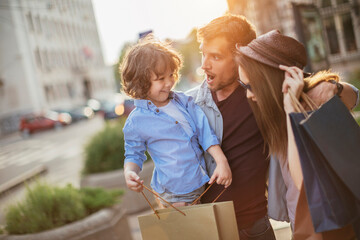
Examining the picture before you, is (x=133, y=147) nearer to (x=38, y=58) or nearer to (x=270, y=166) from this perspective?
(x=270, y=166)

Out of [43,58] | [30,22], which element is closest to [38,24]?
[30,22]

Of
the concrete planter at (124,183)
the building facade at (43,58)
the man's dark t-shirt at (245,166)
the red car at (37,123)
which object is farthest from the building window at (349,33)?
the building facade at (43,58)

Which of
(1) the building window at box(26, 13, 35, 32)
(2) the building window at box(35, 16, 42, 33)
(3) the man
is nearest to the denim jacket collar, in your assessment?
(3) the man

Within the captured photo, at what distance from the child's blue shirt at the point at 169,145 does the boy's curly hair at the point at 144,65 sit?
96 millimetres

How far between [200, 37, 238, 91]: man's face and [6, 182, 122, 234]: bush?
2.43m

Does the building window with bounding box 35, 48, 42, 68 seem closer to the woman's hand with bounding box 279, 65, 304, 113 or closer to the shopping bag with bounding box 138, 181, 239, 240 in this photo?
the shopping bag with bounding box 138, 181, 239, 240

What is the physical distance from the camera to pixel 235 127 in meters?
2.30

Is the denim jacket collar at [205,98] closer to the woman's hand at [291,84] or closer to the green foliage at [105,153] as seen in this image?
the woman's hand at [291,84]

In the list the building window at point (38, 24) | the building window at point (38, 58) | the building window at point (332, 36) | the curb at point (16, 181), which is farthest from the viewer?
the building window at point (38, 24)

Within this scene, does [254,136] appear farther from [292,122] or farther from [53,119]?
[53,119]

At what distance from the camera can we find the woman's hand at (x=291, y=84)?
5.51ft

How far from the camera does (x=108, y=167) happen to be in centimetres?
674

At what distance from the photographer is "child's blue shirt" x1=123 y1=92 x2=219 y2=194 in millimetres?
2199

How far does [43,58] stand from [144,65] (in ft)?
133
